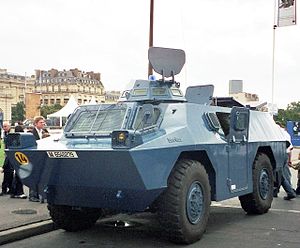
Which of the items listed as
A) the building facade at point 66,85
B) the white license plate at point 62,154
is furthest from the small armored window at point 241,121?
the building facade at point 66,85

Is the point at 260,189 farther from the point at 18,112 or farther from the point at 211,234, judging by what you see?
the point at 18,112

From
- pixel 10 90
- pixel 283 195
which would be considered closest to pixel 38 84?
pixel 10 90

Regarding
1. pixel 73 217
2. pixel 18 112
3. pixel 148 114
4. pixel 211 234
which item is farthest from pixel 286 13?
pixel 18 112

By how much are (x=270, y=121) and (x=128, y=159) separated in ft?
16.6

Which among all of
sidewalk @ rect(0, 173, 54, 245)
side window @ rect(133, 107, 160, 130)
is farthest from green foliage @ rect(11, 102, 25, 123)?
side window @ rect(133, 107, 160, 130)

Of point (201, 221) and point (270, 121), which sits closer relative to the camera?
point (201, 221)

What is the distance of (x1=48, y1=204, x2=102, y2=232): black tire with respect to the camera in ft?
26.3

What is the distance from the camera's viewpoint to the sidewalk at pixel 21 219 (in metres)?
7.68

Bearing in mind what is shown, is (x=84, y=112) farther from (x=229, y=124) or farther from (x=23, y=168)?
(x=229, y=124)

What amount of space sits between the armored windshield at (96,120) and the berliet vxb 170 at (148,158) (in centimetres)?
2

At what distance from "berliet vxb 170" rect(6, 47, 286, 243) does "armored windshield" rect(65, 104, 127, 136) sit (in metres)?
0.02

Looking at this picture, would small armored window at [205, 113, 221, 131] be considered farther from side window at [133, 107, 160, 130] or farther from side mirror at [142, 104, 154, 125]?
side mirror at [142, 104, 154, 125]

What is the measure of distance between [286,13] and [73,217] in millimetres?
13257

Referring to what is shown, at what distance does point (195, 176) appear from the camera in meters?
7.45
